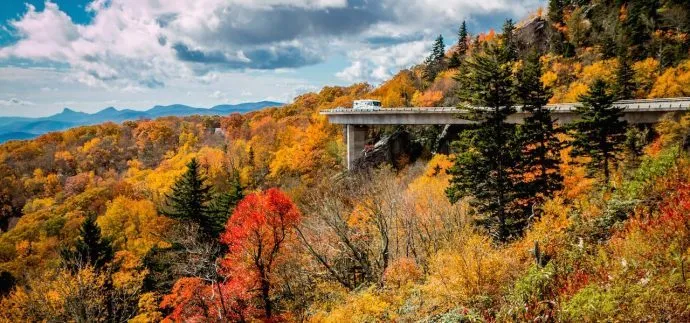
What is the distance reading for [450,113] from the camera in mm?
58594

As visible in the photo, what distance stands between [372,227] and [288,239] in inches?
258

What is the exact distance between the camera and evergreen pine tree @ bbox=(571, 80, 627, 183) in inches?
1203

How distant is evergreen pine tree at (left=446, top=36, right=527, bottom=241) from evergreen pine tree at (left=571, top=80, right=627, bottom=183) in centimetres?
690

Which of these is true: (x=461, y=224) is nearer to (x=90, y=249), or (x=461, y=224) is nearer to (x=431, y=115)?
(x=90, y=249)

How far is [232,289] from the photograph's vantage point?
30.6 meters

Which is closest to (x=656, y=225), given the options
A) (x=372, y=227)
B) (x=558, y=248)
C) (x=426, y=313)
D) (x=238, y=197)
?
(x=558, y=248)

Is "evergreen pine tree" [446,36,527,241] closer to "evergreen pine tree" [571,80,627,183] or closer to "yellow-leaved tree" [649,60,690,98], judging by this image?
"evergreen pine tree" [571,80,627,183]

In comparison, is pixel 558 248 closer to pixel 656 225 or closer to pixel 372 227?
pixel 656 225

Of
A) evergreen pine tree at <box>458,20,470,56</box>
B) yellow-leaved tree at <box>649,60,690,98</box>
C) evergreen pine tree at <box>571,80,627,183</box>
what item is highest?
evergreen pine tree at <box>458,20,470,56</box>

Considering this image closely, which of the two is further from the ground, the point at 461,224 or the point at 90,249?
the point at 461,224

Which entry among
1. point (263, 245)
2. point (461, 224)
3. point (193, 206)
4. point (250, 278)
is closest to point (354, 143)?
point (193, 206)

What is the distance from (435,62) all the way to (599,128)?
70.1m

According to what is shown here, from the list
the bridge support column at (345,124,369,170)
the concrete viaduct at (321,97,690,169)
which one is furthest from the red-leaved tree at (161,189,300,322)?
the bridge support column at (345,124,369,170)

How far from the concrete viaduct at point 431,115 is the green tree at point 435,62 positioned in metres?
29.1
